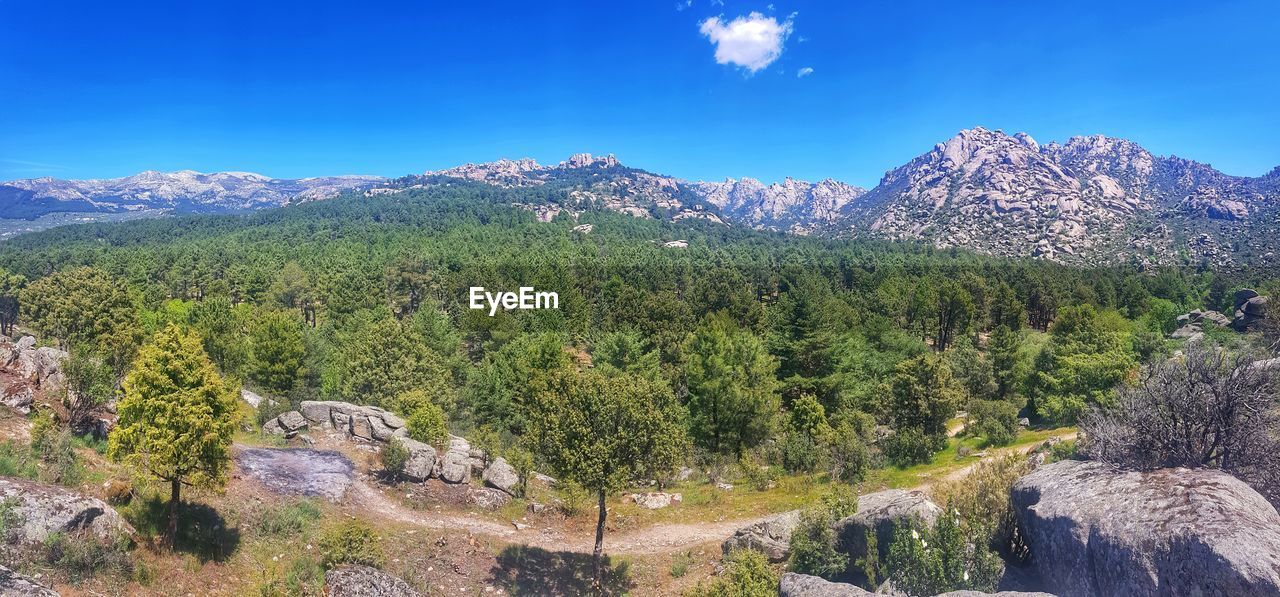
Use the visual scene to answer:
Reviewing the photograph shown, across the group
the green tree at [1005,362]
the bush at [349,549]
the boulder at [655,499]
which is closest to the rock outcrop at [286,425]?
the bush at [349,549]

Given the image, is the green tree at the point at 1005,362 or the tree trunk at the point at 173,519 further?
the green tree at the point at 1005,362

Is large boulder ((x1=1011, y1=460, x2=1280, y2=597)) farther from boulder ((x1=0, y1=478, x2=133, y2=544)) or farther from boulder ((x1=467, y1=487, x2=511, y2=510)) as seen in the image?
boulder ((x1=0, y1=478, x2=133, y2=544))

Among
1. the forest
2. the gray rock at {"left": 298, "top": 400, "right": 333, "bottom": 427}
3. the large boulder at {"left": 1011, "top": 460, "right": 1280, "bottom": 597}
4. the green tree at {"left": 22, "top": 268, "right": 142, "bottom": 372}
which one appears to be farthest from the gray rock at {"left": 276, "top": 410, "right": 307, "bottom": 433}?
the large boulder at {"left": 1011, "top": 460, "right": 1280, "bottom": 597}

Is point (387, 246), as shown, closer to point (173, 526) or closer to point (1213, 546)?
point (173, 526)

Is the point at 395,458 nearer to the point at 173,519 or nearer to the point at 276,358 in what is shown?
the point at 173,519

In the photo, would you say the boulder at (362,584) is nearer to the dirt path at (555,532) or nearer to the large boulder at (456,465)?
the dirt path at (555,532)

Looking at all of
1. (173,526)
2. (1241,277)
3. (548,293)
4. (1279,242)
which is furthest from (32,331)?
(1279,242)
